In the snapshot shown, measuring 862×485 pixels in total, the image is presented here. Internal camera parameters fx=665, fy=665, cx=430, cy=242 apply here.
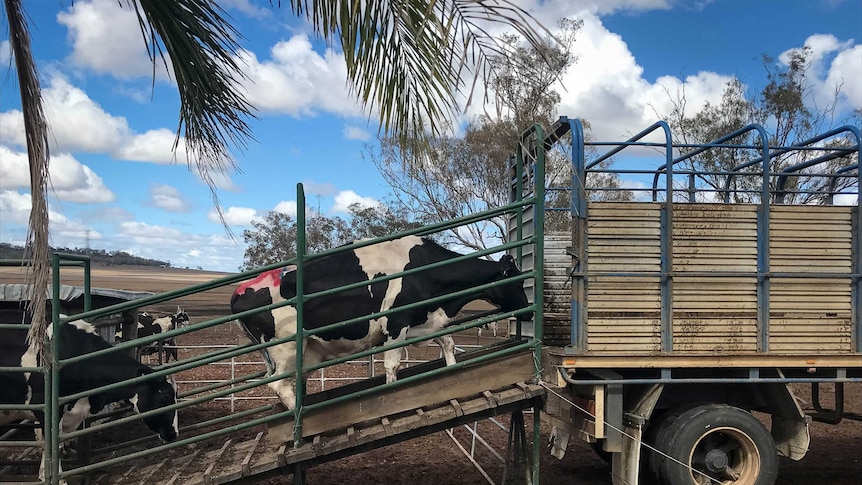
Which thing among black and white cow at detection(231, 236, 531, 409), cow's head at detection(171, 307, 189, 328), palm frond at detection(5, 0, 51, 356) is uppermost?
palm frond at detection(5, 0, 51, 356)

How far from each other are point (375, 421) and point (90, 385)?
282cm

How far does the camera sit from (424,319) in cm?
584

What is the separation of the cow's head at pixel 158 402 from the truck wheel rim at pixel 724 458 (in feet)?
14.6

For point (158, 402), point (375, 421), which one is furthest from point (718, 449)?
point (158, 402)

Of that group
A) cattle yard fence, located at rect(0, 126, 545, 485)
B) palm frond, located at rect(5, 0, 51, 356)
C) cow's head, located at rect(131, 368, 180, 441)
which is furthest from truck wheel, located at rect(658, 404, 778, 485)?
palm frond, located at rect(5, 0, 51, 356)

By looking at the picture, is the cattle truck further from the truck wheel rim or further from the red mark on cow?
the red mark on cow

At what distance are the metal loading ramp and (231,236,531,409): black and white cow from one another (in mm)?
424

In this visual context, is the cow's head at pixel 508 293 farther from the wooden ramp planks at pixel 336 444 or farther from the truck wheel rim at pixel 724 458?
the truck wheel rim at pixel 724 458

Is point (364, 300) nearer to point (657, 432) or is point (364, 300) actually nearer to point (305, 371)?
point (305, 371)

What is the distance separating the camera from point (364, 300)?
560 cm

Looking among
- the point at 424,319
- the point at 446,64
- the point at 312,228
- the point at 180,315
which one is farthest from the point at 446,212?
the point at 446,64

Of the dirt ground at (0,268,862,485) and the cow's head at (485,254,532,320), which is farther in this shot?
the dirt ground at (0,268,862,485)

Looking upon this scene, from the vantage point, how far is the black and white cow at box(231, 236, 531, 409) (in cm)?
552

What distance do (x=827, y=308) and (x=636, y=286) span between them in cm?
159
